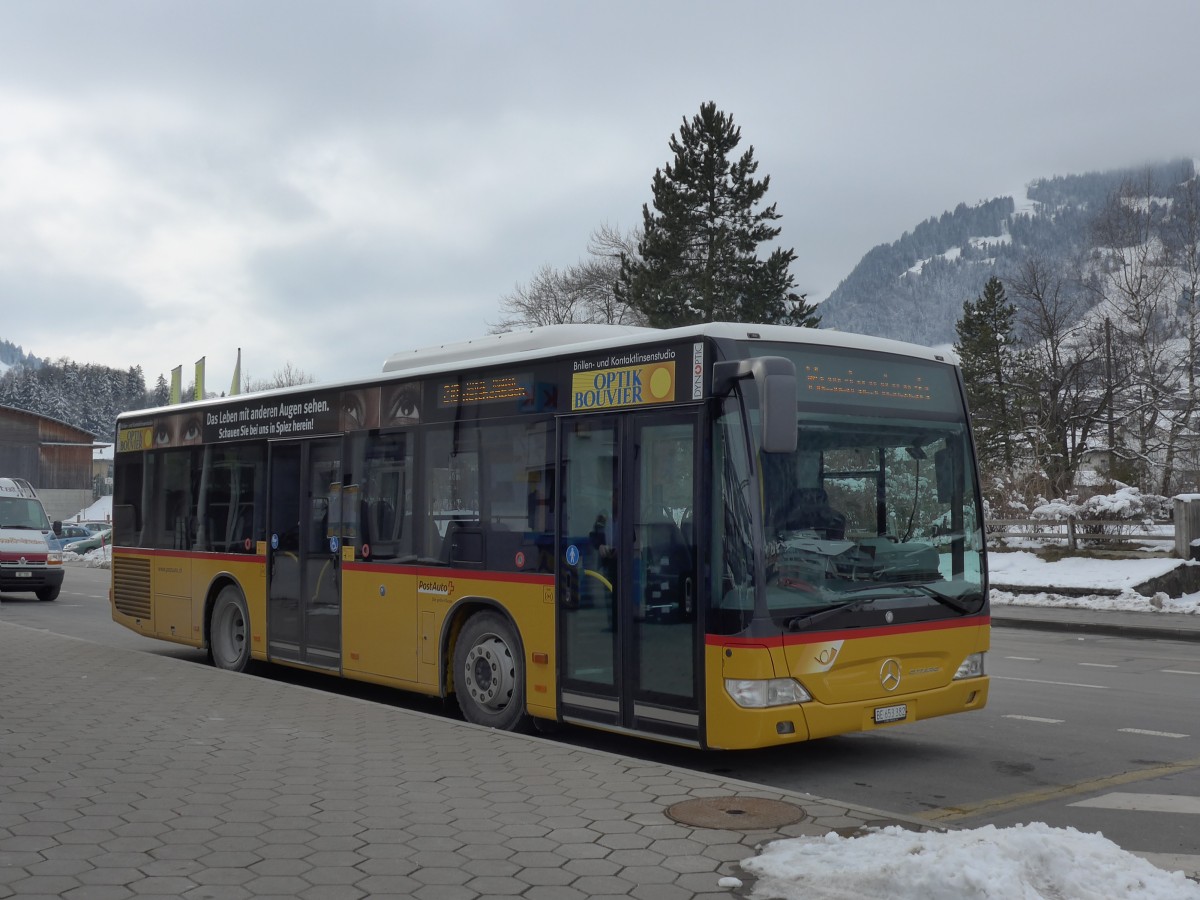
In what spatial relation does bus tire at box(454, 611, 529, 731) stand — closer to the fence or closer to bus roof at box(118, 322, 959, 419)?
bus roof at box(118, 322, 959, 419)

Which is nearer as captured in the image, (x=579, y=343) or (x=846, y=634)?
(x=846, y=634)

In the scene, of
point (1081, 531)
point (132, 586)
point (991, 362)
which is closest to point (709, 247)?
point (991, 362)

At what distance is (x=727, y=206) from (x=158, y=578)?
3542cm

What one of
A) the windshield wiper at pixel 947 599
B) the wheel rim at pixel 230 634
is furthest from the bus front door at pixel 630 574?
the wheel rim at pixel 230 634

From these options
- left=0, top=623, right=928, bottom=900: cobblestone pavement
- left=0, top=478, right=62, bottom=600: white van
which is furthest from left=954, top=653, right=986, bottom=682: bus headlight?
left=0, top=478, right=62, bottom=600: white van

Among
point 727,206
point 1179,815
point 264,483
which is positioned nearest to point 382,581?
point 264,483

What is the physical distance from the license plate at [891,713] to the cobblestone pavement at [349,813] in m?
1.45

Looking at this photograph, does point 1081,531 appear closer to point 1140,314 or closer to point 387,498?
point 387,498

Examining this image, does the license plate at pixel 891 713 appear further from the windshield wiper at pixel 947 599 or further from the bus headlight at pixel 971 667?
the windshield wiper at pixel 947 599

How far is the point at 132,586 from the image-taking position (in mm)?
15070

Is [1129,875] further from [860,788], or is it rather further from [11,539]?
[11,539]

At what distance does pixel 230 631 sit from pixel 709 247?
3545 centimetres

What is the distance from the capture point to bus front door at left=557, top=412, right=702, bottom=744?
7.66m

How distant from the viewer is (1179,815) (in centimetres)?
664
